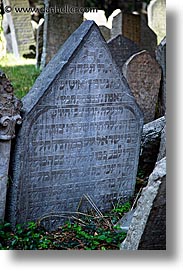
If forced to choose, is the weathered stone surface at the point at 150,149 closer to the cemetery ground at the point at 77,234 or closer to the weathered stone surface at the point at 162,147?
the weathered stone surface at the point at 162,147

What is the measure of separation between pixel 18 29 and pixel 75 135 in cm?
180

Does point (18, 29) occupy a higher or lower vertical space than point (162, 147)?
higher

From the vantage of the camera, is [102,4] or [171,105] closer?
[171,105]

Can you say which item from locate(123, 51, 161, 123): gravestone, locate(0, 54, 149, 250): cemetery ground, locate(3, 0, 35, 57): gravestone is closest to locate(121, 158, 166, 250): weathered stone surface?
locate(0, 54, 149, 250): cemetery ground

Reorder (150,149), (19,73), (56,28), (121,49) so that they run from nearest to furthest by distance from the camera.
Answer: (150,149) → (19,73) → (56,28) → (121,49)

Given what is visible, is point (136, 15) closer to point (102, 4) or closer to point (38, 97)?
point (102, 4)

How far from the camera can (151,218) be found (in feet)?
11.6

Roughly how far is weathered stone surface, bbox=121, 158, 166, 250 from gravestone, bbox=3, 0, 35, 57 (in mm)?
1418

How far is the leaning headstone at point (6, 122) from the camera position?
12.1 ft

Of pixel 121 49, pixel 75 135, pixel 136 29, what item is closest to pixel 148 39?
pixel 136 29

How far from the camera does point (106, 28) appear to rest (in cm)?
688

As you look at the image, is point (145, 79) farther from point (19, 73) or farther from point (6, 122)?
point (6, 122)

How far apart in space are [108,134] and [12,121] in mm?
650

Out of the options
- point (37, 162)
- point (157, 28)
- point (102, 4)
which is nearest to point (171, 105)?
point (37, 162)
